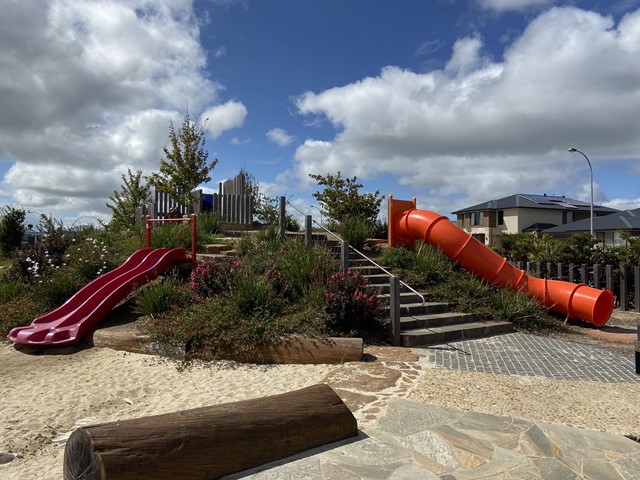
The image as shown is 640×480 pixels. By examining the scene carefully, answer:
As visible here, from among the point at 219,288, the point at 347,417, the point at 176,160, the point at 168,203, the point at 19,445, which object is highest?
the point at 176,160

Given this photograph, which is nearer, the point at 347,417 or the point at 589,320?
the point at 347,417

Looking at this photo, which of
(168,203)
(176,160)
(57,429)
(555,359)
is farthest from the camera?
(176,160)

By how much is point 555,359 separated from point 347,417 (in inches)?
168

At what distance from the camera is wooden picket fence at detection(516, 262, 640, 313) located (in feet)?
38.0

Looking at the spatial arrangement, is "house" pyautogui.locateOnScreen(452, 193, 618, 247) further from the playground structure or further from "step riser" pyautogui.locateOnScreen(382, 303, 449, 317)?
the playground structure

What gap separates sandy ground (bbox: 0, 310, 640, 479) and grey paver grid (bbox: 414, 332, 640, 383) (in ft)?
1.18

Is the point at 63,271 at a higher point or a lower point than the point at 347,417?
higher

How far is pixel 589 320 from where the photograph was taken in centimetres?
945

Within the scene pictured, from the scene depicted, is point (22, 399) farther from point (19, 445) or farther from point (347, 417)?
point (347, 417)

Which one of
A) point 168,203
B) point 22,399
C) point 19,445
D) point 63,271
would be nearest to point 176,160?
point 168,203

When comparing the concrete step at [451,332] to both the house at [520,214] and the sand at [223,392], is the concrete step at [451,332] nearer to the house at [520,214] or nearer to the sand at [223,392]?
the sand at [223,392]

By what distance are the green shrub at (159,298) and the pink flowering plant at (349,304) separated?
2510 mm

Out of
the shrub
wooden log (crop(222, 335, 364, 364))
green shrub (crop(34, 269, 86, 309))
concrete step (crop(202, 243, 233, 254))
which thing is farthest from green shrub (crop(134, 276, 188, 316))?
concrete step (crop(202, 243, 233, 254))

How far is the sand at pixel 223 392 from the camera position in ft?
14.1
